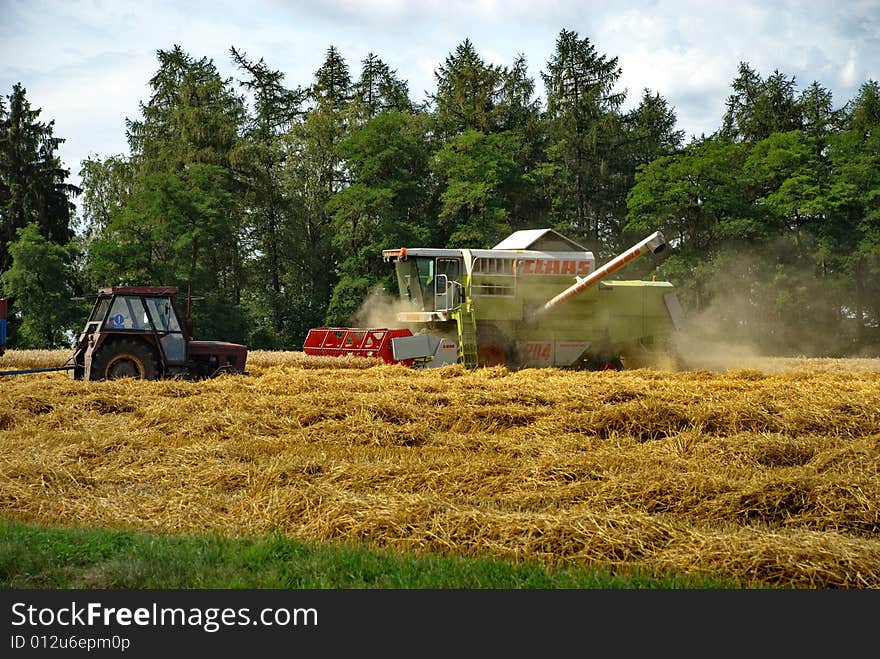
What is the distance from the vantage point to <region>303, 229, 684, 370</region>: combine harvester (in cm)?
1973

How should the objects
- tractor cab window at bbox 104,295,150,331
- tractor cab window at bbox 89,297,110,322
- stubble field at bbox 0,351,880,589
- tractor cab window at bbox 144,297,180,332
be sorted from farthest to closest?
tractor cab window at bbox 89,297,110,322 → tractor cab window at bbox 144,297,180,332 → tractor cab window at bbox 104,295,150,331 → stubble field at bbox 0,351,880,589

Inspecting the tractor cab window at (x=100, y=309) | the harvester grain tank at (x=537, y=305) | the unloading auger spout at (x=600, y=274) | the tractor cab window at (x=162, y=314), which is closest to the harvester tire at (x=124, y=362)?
the tractor cab window at (x=162, y=314)

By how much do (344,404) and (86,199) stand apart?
38595 mm

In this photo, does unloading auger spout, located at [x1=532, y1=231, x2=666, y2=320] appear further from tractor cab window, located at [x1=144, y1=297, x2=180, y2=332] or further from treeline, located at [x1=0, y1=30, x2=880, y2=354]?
treeline, located at [x1=0, y1=30, x2=880, y2=354]

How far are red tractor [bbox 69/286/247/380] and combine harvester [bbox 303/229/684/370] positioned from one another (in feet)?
16.2

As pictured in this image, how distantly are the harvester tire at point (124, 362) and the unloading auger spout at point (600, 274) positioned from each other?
8.67m

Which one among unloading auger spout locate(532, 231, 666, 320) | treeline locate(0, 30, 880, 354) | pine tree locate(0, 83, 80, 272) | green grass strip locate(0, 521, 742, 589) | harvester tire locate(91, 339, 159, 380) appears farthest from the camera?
pine tree locate(0, 83, 80, 272)

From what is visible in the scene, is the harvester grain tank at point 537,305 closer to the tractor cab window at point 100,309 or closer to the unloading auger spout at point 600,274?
the unloading auger spout at point 600,274

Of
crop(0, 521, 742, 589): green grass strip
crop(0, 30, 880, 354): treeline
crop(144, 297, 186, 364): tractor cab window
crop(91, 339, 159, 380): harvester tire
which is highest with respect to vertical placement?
crop(0, 30, 880, 354): treeline

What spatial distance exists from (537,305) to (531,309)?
181mm

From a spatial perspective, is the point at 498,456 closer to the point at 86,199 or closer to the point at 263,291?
the point at 263,291

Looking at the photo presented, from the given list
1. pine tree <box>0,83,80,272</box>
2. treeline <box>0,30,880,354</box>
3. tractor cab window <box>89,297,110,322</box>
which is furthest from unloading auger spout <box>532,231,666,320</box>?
pine tree <box>0,83,80,272</box>

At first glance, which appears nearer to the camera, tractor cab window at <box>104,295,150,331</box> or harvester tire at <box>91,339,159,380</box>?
harvester tire at <box>91,339,159,380</box>

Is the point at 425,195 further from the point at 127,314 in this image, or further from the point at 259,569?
the point at 259,569
